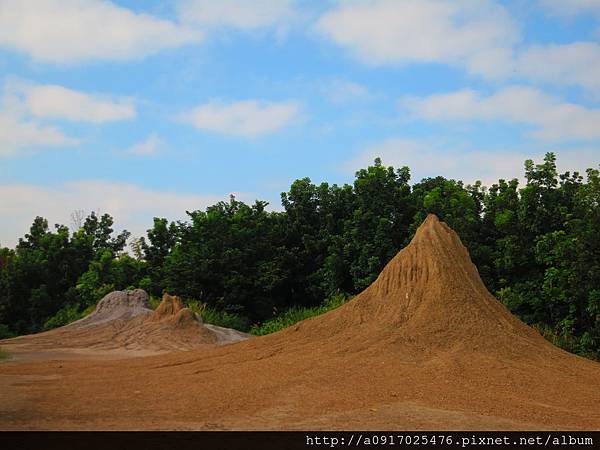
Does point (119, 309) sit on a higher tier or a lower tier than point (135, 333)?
higher

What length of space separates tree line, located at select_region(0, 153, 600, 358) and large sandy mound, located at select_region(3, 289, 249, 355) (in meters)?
3.98

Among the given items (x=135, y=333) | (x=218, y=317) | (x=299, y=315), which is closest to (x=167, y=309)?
(x=135, y=333)

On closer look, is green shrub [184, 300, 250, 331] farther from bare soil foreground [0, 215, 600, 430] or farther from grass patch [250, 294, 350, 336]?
bare soil foreground [0, 215, 600, 430]

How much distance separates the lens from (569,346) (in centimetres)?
1620

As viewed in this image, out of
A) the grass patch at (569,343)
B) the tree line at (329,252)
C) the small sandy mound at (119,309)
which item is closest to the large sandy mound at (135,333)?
the small sandy mound at (119,309)

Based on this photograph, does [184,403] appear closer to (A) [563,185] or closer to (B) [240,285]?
(A) [563,185]

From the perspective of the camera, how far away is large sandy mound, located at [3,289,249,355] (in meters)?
18.8

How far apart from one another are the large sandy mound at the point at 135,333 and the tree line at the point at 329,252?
13.0ft

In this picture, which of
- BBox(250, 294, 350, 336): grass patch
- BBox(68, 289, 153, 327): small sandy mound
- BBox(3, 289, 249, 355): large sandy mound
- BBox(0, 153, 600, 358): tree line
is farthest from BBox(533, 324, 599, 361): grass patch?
BBox(68, 289, 153, 327): small sandy mound

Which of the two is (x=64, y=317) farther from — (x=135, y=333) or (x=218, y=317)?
(x=135, y=333)

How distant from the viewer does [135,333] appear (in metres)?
20.6

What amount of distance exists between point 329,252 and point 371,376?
1587 cm

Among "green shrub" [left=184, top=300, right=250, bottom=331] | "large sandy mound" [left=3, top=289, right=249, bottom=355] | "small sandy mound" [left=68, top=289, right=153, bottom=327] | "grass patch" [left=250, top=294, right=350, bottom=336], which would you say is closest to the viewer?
"large sandy mound" [left=3, top=289, right=249, bottom=355]

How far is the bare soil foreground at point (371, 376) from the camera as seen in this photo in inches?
320
